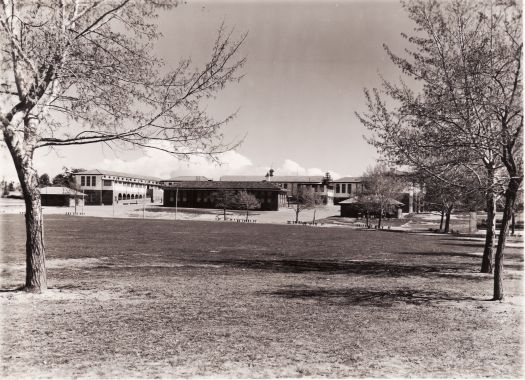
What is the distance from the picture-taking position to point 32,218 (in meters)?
10.3

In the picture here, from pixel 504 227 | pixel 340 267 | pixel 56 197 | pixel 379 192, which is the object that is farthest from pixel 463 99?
pixel 56 197

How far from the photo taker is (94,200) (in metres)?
112

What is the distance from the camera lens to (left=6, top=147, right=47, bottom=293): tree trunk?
1003 cm

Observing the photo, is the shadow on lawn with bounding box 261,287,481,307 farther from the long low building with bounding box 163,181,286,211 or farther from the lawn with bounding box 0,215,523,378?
the long low building with bounding box 163,181,286,211

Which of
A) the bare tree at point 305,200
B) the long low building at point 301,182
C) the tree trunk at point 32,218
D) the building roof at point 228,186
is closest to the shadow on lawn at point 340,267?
the tree trunk at point 32,218

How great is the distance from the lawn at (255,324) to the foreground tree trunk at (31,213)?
0.43m

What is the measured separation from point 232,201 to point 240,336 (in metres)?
75.3

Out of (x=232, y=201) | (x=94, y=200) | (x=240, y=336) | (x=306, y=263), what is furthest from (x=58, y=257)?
(x=94, y=200)

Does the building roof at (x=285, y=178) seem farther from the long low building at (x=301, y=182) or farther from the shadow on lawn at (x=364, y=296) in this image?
the shadow on lawn at (x=364, y=296)

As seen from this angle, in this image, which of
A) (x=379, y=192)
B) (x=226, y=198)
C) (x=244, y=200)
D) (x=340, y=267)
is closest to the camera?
(x=340, y=267)

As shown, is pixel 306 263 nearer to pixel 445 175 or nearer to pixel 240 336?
pixel 445 175

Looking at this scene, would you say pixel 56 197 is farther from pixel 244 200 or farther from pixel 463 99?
pixel 463 99

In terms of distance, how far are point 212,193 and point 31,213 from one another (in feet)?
291

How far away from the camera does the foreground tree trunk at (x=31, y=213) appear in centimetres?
996
